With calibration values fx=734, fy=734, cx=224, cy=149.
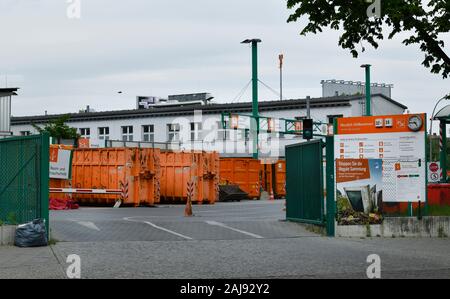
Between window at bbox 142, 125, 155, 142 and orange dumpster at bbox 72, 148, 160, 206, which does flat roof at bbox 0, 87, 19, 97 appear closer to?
orange dumpster at bbox 72, 148, 160, 206

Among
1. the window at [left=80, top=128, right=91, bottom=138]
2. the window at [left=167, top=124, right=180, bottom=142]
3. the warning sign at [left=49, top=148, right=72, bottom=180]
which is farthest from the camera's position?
the window at [left=80, top=128, right=91, bottom=138]

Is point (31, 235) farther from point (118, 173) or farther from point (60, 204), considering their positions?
point (118, 173)

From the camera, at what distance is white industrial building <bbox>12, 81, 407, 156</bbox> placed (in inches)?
2648

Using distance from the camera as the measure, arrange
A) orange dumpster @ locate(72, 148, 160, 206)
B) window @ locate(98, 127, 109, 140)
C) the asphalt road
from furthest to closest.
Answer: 1. window @ locate(98, 127, 109, 140)
2. orange dumpster @ locate(72, 148, 160, 206)
3. the asphalt road

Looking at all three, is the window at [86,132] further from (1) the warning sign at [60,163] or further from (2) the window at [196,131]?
(1) the warning sign at [60,163]

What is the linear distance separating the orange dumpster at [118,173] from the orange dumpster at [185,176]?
2.75 meters

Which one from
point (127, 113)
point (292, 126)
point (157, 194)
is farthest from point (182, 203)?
point (127, 113)

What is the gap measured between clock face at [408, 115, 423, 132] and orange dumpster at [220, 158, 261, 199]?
2251 cm

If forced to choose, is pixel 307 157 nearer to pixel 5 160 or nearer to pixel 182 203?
pixel 5 160

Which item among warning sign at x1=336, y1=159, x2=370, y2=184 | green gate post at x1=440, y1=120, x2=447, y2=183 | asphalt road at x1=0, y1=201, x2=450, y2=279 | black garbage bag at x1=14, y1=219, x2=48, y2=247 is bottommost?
asphalt road at x1=0, y1=201, x2=450, y2=279

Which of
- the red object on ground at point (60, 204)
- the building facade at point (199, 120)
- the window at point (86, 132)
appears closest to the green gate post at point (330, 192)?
the red object on ground at point (60, 204)

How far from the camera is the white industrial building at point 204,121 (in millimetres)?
67250

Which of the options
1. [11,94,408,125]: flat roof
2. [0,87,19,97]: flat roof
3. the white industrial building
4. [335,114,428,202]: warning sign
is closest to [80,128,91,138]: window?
the white industrial building

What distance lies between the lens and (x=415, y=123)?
1923cm
